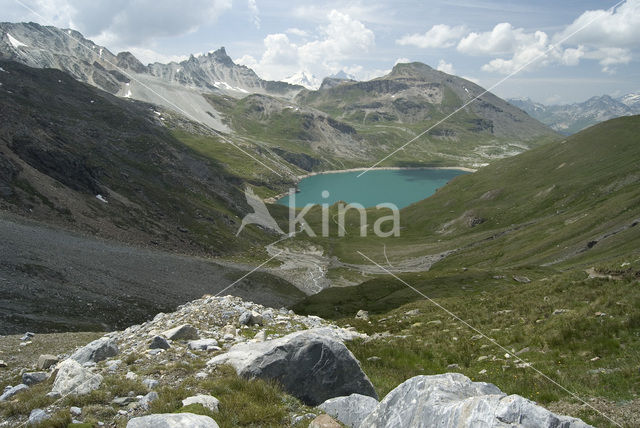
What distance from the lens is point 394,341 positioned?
25562 millimetres

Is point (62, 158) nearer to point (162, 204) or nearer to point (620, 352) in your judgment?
point (162, 204)

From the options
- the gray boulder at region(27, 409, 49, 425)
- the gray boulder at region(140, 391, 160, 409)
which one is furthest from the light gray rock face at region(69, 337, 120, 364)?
the gray boulder at region(140, 391, 160, 409)

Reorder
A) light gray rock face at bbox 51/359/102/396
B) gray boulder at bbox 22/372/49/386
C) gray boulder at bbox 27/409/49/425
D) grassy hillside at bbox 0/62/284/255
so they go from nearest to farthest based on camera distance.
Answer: gray boulder at bbox 27/409/49/425
light gray rock face at bbox 51/359/102/396
gray boulder at bbox 22/372/49/386
grassy hillside at bbox 0/62/284/255

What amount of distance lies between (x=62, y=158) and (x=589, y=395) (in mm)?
112094

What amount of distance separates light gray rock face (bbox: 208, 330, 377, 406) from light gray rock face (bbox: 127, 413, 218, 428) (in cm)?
388

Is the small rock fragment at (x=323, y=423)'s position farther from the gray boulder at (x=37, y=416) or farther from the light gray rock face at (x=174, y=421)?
the gray boulder at (x=37, y=416)

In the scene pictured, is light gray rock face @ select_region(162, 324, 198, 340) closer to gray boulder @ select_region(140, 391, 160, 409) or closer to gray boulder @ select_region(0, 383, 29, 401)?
gray boulder @ select_region(0, 383, 29, 401)

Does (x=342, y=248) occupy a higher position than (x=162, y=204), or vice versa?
(x=162, y=204)

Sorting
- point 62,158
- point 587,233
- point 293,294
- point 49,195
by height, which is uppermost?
point 62,158

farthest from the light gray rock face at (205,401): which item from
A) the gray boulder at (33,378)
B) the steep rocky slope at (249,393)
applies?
the gray boulder at (33,378)

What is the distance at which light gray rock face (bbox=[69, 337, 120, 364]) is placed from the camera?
19453 mm

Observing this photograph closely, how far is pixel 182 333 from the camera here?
22.0m

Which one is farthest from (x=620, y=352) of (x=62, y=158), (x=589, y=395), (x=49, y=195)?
(x=62, y=158)

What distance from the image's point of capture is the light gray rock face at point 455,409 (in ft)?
26.6
